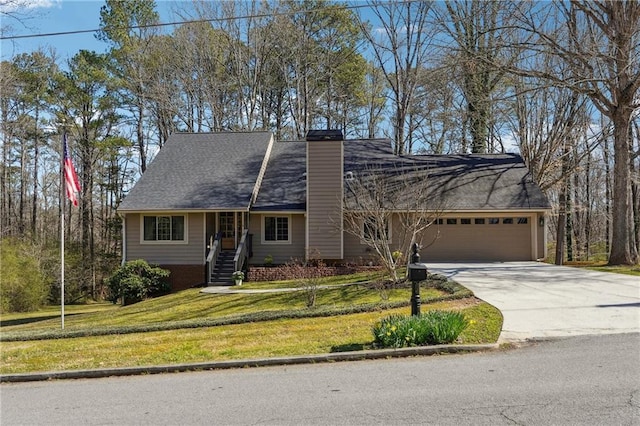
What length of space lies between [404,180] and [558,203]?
13215 mm

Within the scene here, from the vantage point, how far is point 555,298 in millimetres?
11172

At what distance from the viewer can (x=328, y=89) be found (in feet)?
113

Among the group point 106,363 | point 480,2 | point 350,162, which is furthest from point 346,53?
point 106,363

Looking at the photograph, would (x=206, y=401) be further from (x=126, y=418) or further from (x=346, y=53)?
(x=346, y=53)

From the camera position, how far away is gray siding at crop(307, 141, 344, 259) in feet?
66.4

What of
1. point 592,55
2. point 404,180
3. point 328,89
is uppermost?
point 328,89

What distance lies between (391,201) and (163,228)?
9896 millimetres

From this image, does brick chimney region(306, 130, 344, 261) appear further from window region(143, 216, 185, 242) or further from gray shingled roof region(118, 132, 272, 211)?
window region(143, 216, 185, 242)

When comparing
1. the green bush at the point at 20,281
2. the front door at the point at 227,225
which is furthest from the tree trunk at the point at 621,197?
the green bush at the point at 20,281

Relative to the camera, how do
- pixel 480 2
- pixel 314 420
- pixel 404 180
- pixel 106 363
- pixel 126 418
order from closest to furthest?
pixel 314 420, pixel 126 418, pixel 106 363, pixel 404 180, pixel 480 2

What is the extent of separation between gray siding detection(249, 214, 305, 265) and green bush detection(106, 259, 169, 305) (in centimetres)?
381

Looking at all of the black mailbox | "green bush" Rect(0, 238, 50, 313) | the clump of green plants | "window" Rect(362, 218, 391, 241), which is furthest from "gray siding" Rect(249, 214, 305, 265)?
the clump of green plants

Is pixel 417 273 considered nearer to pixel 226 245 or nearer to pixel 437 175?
pixel 226 245

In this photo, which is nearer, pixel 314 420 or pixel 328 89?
pixel 314 420
